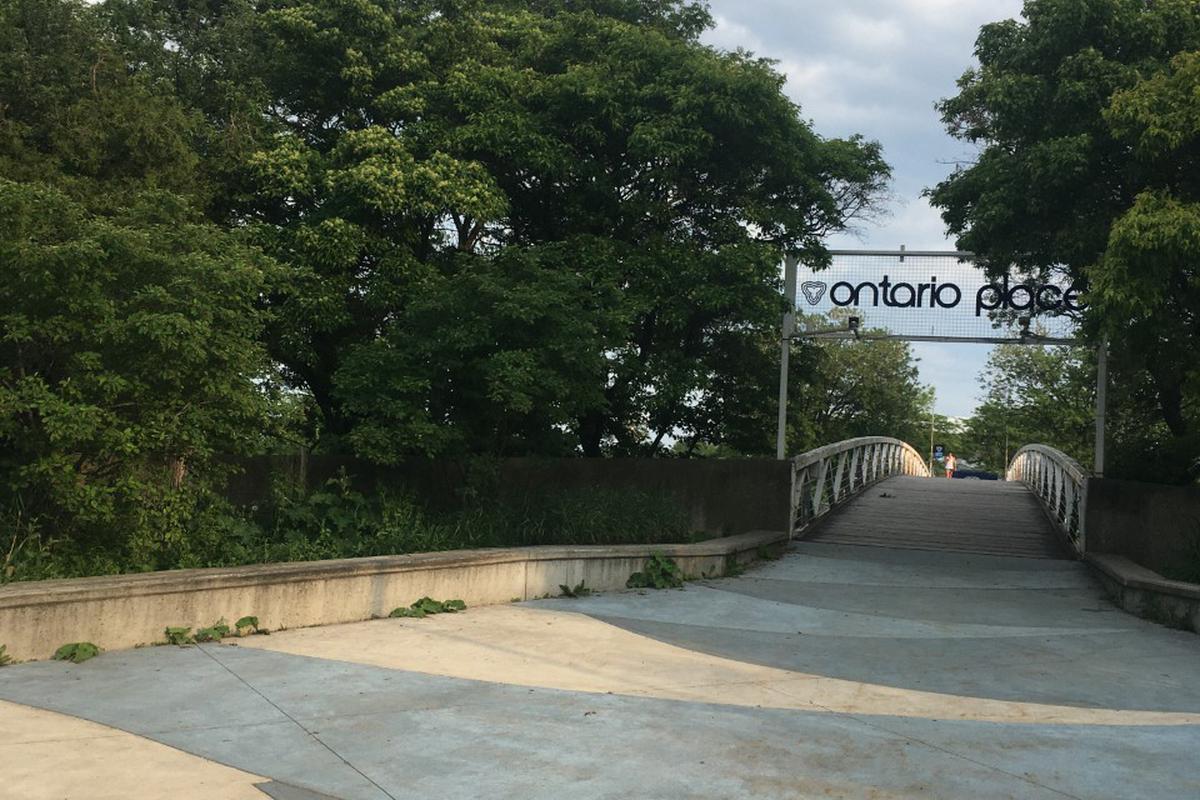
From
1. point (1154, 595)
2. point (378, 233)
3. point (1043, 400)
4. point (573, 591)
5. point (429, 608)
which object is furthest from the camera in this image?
point (1043, 400)

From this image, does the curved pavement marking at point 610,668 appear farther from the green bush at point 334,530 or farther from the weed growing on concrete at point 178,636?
the green bush at point 334,530

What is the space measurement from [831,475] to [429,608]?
11444 millimetres

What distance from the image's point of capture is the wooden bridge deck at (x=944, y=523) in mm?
15445

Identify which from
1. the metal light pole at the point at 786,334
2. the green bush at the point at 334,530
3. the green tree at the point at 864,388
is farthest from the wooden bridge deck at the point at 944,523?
the green tree at the point at 864,388

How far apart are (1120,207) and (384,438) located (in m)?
8.55

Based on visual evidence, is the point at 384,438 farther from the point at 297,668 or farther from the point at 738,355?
the point at 738,355

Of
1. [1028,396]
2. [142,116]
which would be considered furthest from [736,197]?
[1028,396]

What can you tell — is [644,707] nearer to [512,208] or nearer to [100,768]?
[100,768]

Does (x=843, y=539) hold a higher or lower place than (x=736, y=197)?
lower

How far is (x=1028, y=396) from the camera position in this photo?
42844mm

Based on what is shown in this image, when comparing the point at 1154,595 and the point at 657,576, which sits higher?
the point at 1154,595

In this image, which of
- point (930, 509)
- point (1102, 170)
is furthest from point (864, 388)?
point (1102, 170)

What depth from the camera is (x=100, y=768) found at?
4520 millimetres

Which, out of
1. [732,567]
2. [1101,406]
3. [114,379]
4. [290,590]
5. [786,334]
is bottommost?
[732,567]
